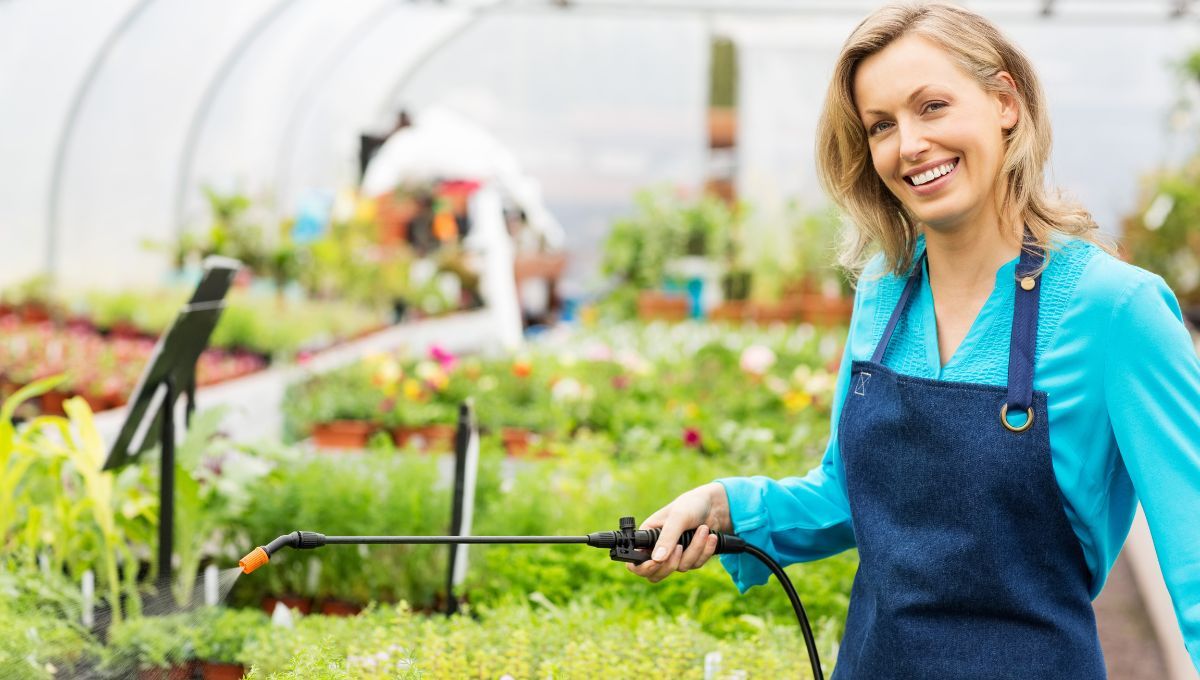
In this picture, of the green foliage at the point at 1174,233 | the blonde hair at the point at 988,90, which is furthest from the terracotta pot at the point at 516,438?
the green foliage at the point at 1174,233

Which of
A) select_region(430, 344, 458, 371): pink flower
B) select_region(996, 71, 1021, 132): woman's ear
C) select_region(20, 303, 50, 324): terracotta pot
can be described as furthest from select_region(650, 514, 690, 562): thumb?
select_region(20, 303, 50, 324): terracotta pot

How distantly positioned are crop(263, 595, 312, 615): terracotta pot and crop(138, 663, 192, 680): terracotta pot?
2.97 feet

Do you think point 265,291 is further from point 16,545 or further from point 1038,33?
point 1038,33

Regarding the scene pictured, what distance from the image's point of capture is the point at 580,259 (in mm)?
15945

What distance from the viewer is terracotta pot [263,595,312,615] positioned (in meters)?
3.26

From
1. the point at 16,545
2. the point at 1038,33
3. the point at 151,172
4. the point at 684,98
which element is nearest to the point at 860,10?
the point at 1038,33

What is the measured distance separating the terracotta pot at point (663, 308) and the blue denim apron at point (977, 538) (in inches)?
345

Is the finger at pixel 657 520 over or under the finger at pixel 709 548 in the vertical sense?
over

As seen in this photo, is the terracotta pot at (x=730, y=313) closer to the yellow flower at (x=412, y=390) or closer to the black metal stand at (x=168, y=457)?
the yellow flower at (x=412, y=390)

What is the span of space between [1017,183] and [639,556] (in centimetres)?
64

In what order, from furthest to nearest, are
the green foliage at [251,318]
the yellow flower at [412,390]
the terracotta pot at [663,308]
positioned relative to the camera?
the terracotta pot at [663,308]
the green foliage at [251,318]
the yellow flower at [412,390]

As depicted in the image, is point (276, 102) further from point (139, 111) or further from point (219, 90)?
point (139, 111)

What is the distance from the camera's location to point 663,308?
10.3 meters

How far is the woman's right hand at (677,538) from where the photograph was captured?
1.53m
